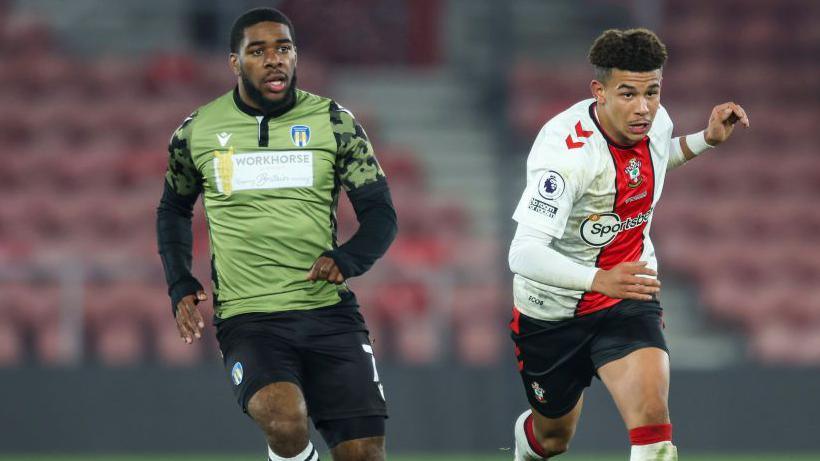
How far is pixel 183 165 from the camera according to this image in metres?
5.88

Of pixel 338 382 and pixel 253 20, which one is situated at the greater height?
pixel 253 20

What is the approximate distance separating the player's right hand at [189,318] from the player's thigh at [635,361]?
5.09 feet

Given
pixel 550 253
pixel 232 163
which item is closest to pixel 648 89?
pixel 550 253

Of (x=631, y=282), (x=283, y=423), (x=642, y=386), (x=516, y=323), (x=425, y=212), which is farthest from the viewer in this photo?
(x=425, y=212)

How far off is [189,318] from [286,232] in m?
0.50

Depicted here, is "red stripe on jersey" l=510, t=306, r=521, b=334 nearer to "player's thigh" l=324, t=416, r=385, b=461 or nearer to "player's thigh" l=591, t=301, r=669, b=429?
"player's thigh" l=591, t=301, r=669, b=429

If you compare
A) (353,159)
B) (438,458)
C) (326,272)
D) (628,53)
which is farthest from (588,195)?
(438,458)

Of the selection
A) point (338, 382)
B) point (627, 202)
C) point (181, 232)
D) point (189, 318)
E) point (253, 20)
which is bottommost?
point (338, 382)

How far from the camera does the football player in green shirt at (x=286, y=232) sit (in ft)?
18.6

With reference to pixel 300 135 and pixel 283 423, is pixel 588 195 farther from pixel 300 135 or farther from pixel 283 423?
pixel 283 423

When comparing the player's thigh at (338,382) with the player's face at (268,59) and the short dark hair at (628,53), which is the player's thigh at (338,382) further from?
the short dark hair at (628,53)

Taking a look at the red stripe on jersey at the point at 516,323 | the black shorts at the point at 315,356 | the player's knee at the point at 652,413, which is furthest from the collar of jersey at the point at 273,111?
the player's knee at the point at 652,413

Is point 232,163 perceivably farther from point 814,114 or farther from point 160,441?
point 814,114

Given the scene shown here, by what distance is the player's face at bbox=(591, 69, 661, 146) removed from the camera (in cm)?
557
